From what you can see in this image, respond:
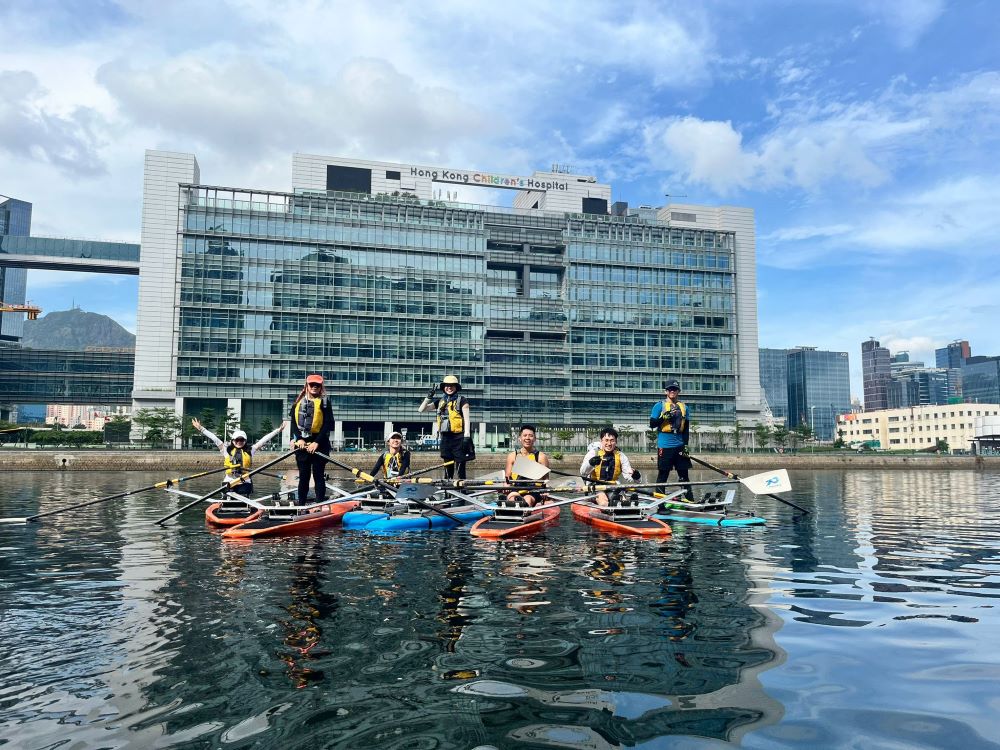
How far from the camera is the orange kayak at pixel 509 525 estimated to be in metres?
13.8

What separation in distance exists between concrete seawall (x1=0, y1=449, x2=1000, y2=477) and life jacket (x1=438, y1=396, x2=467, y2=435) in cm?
4401

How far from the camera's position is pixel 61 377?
124125 mm

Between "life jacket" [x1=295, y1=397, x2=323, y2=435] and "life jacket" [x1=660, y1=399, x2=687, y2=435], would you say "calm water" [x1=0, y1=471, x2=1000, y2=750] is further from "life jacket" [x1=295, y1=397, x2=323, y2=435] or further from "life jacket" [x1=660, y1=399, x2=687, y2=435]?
"life jacket" [x1=660, y1=399, x2=687, y2=435]

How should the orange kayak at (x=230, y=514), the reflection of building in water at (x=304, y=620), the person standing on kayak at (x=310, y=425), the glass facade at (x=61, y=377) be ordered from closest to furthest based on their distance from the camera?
the reflection of building in water at (x=304, y=620), the person standing on kayak at (x=310, y=425), the orange kayak at (x=230, y=514), the glass facade at (x=61, y=377)

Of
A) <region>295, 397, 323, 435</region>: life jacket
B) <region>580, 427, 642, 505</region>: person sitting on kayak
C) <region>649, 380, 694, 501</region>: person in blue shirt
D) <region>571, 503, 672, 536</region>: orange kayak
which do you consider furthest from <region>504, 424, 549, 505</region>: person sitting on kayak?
<region>295, 397, 323, 435</region>: life jacket

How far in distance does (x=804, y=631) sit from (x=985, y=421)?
165m

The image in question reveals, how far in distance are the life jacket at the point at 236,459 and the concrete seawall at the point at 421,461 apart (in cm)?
4340

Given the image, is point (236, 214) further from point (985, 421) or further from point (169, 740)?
point (985, 421)

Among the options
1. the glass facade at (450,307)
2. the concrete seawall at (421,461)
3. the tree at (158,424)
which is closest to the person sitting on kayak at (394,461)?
the concrete seawall at (421,461)

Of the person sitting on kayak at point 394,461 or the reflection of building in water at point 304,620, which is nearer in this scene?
the reflection of building in water at point 304,620

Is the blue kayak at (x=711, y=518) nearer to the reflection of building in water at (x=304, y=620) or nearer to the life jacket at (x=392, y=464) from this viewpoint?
the life jacket at (x=392, y=464)

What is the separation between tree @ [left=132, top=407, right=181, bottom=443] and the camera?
80125mm

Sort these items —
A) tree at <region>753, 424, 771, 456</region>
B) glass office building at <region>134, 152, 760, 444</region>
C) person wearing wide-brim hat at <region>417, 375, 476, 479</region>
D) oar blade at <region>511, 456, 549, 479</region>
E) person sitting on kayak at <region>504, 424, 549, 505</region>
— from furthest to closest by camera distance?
1. tree at <region>753, 424, 771, 456</region>
2. glass office building at <region>134, 152, 760, 444</region>
3. person wearing wide-brim hat at <region>417, 375, 476, 479</region>
4. person sitting on kayak at <region>504, 424, 549, 505</region>
5. oar blade at <region>511, 456, 549, 479</region>

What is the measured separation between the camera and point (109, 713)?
458cm
